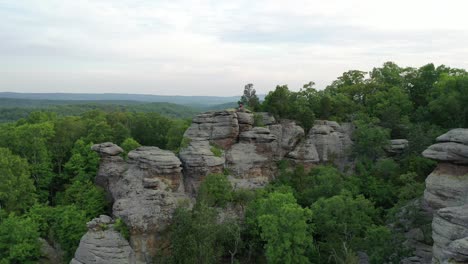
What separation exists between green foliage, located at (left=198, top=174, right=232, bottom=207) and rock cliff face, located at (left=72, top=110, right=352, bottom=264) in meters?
1.45

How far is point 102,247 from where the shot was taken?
92.7 feet

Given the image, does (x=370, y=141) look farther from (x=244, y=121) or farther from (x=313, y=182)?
(x=244, y=121)

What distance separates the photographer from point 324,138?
40.9m

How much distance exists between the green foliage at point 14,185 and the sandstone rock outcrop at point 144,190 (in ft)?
20.9

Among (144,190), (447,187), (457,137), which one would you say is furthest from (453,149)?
(144,190)

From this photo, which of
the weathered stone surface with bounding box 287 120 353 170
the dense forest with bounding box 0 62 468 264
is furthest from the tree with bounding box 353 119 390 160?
the weathered stone surface with bounding box 287 120 353 170

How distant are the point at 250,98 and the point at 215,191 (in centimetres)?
1493

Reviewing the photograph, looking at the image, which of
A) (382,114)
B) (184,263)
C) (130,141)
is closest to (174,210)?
(184,263)

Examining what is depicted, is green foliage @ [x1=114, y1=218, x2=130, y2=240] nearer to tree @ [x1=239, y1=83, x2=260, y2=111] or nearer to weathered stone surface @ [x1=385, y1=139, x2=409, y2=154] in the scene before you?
tree @ [x1=239, y1=83, x2=260, y2=111]

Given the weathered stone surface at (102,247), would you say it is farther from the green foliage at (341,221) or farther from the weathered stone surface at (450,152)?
the weathered stone surface at (450,152)

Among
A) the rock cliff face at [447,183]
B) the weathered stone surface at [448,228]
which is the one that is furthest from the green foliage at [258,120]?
the weathered stone surface at [448,228]

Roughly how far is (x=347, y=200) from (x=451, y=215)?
7.76 metres

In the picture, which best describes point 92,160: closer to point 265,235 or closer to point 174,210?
point 174,210

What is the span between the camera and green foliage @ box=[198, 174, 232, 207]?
33.3m
